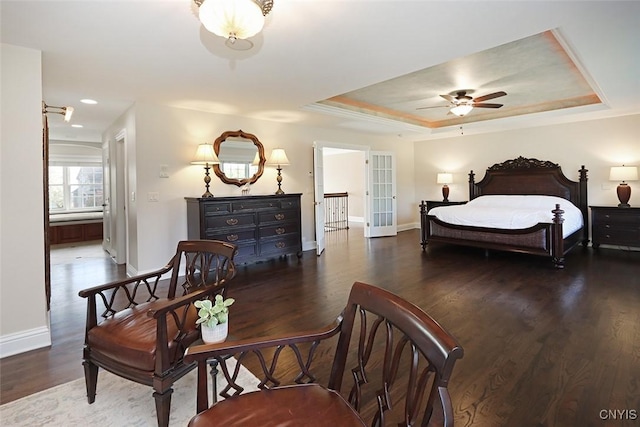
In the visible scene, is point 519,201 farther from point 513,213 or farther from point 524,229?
point 524,229

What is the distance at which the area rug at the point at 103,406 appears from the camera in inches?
67.9

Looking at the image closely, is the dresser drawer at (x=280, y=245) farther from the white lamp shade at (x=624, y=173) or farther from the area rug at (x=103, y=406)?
the white lamp shade at (x=624, y=173)

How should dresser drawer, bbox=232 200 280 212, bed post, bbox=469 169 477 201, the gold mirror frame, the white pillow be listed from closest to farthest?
dresser drawer, bbox=232 200 280 212, the gold mirror frame, the white pillow, bed post, bbox=469 169 477 201

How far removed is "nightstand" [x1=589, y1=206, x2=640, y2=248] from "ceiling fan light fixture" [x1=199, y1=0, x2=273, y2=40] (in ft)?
21.2

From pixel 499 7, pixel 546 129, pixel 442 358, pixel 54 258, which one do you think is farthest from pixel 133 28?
pixel 546 129

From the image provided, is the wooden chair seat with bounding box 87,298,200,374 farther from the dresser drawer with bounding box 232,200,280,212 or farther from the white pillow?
the white pillow

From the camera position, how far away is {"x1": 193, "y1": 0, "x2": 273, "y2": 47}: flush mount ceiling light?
1649 mm

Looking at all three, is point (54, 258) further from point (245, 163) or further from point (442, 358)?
point (442, 358)

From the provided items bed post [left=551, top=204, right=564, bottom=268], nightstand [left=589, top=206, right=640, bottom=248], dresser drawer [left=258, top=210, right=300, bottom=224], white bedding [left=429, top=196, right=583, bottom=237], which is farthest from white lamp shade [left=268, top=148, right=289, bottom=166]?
nightstand [left=589, top=206, right=640, bottom=248]

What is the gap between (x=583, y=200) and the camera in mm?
6082

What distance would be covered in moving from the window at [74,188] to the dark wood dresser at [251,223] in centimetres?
556

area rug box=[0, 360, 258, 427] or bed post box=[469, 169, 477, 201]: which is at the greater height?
bed post box=[469, 169, 477, 201]

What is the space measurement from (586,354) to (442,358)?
2191 millimetres

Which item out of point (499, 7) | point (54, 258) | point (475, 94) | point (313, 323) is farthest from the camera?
point (54, 258)
